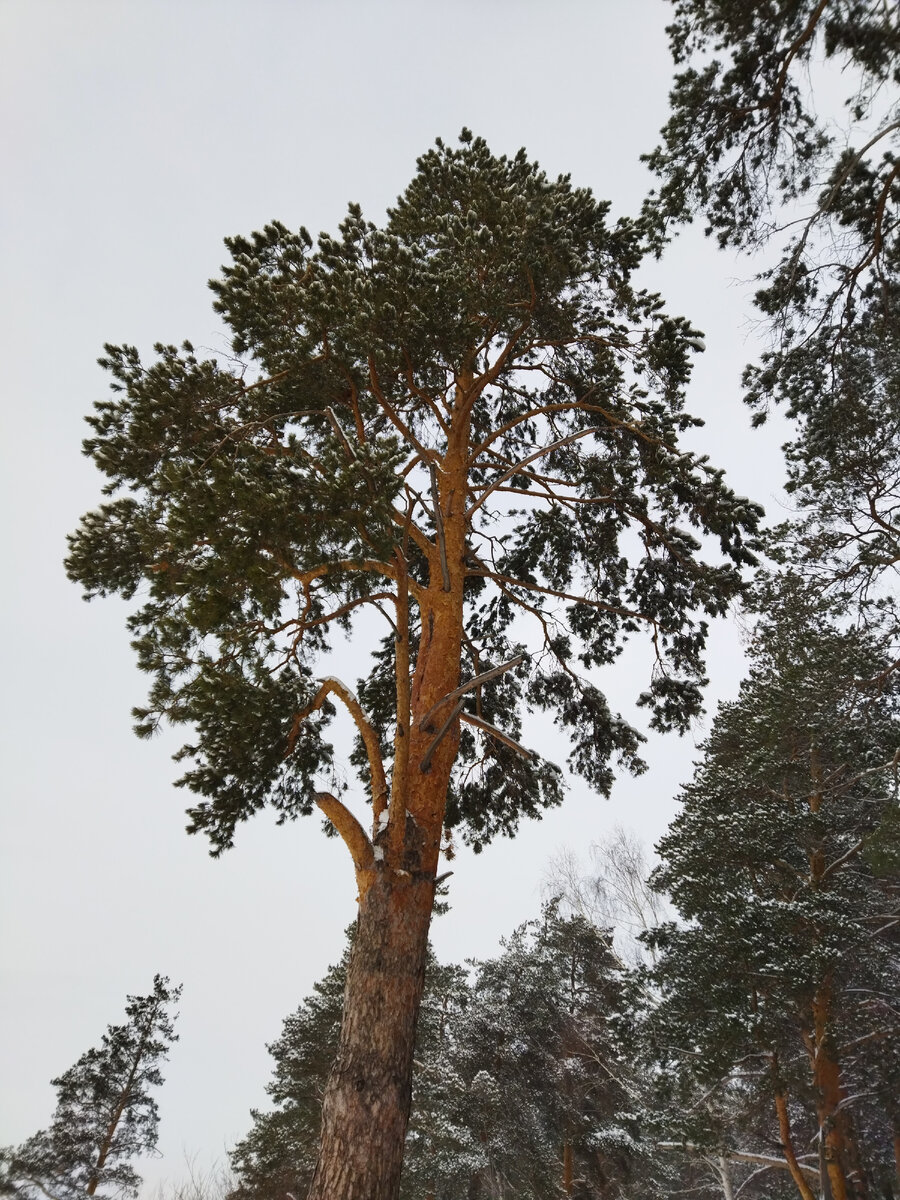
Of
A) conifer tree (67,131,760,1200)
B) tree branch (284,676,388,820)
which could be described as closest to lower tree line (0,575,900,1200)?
conifer tree (67,131,760,1200)

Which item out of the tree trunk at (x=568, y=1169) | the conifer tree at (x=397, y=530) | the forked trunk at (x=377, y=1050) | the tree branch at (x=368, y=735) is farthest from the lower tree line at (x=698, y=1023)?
the forked trunk at (x=377, y=1050)

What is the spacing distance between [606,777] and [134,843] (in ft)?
344

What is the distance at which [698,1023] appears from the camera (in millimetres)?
11320

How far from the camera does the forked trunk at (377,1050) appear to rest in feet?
12.2

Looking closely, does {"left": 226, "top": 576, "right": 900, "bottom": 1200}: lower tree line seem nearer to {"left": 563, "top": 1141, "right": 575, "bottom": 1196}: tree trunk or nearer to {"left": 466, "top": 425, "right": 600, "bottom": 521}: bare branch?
{"left": 563, "top": 1141, "right": 575, "bottom": 1196}: tree trunk

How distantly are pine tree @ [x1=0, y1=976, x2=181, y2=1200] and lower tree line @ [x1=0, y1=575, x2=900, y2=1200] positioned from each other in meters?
0.05

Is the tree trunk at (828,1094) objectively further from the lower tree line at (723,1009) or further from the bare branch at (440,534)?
the bare branch at (440,534)

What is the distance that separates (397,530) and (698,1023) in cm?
1061

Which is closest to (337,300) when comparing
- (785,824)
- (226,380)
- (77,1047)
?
(226,380)

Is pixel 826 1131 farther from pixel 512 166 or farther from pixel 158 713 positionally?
pixel 512 166

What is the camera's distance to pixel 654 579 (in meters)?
7.80

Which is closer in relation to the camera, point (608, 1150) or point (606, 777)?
point (606, 777)

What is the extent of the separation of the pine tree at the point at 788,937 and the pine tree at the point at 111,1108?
13658mm

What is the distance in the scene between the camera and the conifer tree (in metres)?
4.75
